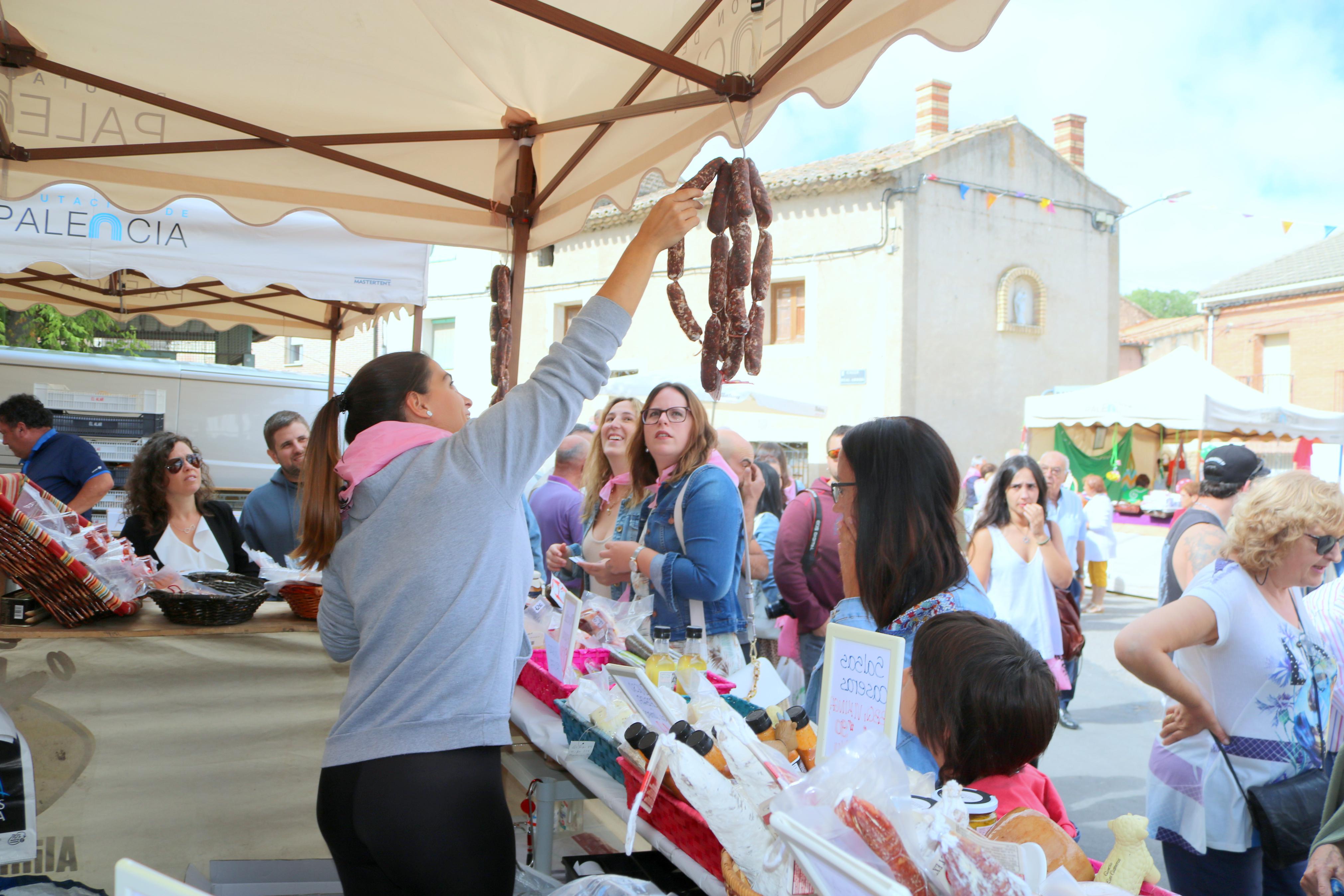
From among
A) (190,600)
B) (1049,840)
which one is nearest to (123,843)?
(190,600)

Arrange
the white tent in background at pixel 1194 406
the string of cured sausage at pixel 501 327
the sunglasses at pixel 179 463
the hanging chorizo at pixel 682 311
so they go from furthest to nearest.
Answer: the white tent in background at pixel 1194 406 → the sunglasses at pixel 179 463 → the string of cured sausage at pixel 501 327 → the hanging chorizo at pixel 682 311

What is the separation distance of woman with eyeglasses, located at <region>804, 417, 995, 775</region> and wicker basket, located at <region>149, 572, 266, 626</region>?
2469 mm

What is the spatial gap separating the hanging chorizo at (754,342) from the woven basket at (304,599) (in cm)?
224

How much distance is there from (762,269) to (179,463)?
11.3 feet

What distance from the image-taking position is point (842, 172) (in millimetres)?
16781

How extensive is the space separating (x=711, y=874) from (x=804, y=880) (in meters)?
0.42

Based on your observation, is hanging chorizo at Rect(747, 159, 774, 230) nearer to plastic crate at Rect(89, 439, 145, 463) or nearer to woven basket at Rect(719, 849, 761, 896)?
woven basket at Rect(719, 849, 761, 896)

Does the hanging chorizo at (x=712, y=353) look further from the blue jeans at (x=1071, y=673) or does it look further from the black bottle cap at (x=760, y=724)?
the blue jeans at (x=1071, y=673)

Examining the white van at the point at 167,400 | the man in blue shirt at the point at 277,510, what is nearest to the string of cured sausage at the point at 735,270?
the man in blue shirt at the point at 277,510

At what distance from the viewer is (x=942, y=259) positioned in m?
16.8

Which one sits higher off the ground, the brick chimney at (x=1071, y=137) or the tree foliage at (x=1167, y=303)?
the tree foliage at (x=1167, y=303)

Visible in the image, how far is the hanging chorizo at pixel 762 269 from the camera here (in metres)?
2.19

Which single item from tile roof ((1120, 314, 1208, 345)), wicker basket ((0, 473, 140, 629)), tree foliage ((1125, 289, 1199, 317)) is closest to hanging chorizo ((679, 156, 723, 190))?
wicker basket ((0, 473, 140, 629))

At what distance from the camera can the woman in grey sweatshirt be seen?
1638 millimetres
